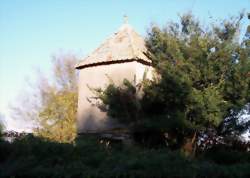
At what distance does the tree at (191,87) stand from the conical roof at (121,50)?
1.99 meters

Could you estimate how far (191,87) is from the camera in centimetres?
1934

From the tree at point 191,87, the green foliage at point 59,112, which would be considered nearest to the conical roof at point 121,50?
the tree at point 191,87

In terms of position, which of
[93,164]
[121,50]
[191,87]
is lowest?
[93,164]

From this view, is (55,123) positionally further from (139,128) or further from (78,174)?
(78,174)

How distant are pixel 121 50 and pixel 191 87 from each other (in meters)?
6.49

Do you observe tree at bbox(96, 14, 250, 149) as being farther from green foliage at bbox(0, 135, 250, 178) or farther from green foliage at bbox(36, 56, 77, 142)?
green foliage at bbox(36, 56, 77, 142)

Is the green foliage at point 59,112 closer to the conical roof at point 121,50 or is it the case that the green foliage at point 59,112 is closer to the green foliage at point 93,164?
the conical roof at point 121,50

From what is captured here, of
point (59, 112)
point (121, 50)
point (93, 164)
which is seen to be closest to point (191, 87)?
point (121, 50)

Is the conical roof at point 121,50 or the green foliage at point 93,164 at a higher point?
the conical roof at point 121,50

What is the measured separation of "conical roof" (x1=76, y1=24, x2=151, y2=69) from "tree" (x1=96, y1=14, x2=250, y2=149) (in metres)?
1.99

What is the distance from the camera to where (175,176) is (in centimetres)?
1141

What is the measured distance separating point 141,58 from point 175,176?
12.4 metres

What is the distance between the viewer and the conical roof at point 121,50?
23.4 meters

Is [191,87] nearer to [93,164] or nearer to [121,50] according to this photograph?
[121,50]
